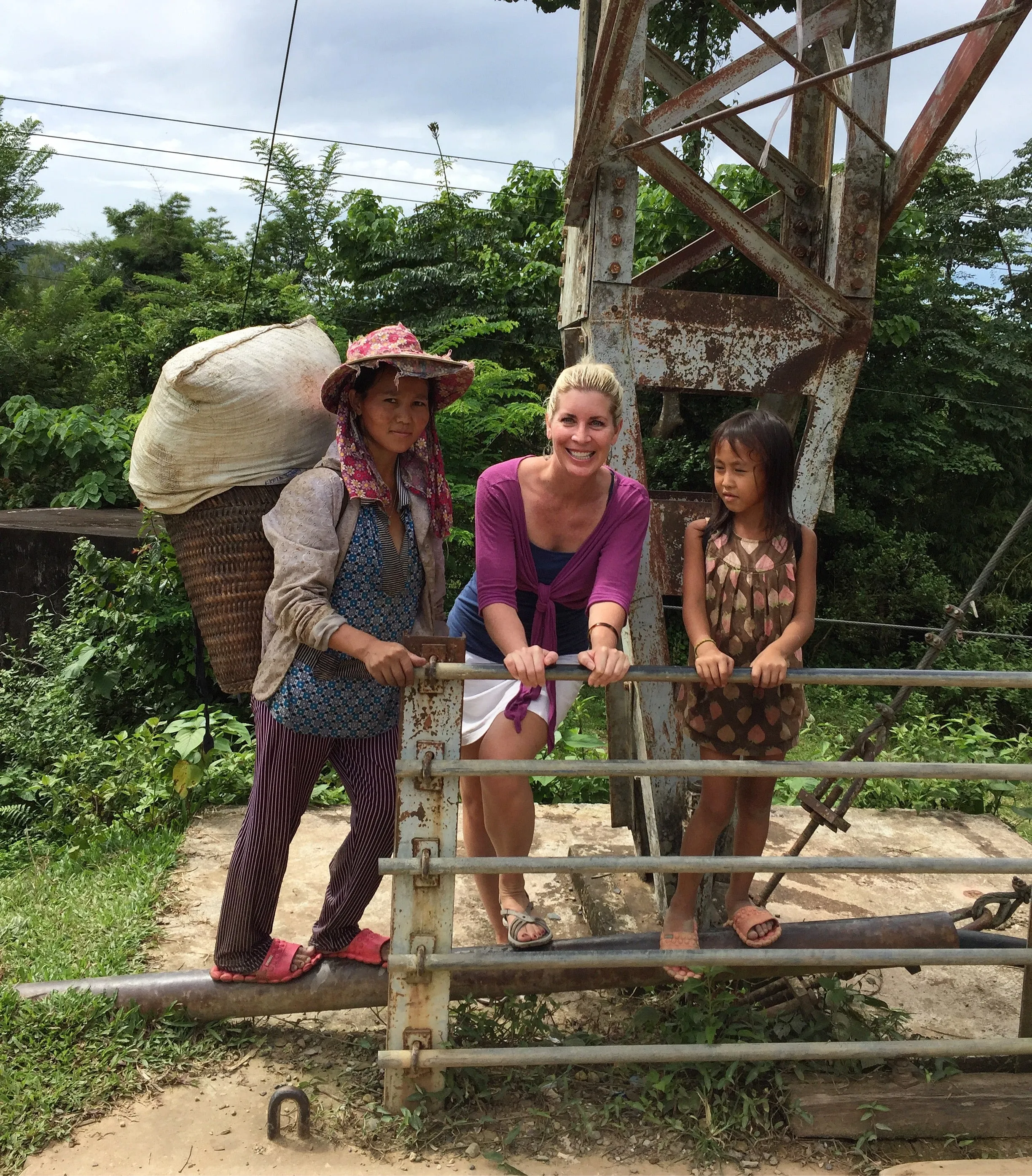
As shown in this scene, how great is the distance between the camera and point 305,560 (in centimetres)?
248

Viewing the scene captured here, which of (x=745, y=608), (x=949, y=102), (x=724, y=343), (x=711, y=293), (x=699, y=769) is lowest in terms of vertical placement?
(x=699, y=769)

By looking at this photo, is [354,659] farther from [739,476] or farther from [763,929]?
[763,929]

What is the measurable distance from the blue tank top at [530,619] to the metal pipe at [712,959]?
0.79 meters

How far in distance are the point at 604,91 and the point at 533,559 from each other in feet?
5.07

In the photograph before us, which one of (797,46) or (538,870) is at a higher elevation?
(797,46)

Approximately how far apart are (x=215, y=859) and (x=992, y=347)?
386 inches

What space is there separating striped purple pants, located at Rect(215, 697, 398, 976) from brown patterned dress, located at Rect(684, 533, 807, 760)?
0.93 meters

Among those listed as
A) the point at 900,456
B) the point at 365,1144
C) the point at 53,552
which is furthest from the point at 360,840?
the point at 900,456

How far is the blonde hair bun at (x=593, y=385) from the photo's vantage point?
2654mm

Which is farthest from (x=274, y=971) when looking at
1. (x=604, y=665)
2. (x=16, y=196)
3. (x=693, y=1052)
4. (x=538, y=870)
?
(x=16, y=196)

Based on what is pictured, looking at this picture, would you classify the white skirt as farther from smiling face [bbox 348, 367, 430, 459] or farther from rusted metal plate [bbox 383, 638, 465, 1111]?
smiling face [bbox 348, 367, 430, 459]

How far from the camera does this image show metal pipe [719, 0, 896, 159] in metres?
3.09

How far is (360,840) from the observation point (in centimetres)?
278

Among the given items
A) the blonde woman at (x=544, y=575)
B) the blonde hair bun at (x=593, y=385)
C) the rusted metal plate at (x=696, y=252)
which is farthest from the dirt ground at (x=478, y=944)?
the rusted metal plate at (x=696, y=252)
